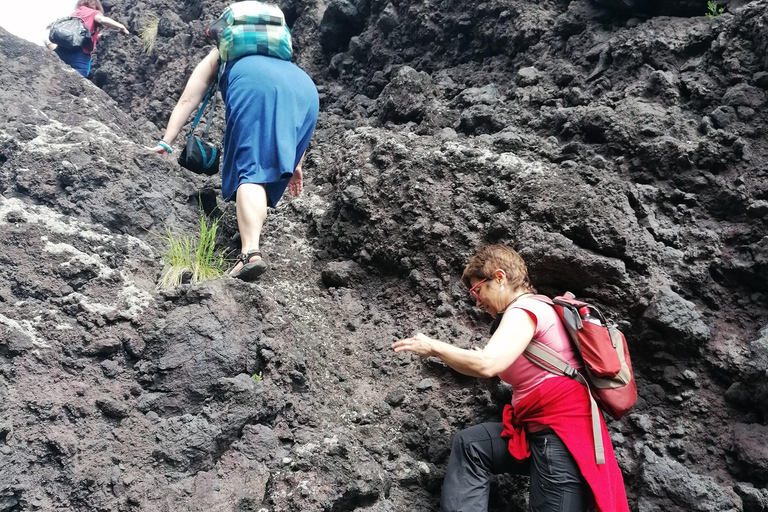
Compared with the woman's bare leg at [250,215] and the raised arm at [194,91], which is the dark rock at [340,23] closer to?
the raised arm at [194,91]

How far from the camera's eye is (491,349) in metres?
2.10

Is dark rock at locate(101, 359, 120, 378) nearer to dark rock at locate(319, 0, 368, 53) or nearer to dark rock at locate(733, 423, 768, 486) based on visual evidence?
dark rock at locate(733, 423, 768, 486)

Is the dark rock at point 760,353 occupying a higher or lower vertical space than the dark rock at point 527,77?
lower

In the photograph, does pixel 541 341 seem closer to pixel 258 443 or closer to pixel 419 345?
pixel 419 345

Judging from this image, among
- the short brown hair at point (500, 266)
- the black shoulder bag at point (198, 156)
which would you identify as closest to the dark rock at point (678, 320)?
the short brown hair at point (500, 266)

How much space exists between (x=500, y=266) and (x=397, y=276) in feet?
4.17

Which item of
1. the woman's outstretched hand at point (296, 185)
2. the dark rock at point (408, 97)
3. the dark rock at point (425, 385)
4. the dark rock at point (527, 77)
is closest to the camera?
the dark rock at point (425, 385)

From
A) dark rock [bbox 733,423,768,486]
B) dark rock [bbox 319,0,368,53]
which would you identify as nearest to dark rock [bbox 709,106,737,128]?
dark rock [bbox 733,423,768,486]

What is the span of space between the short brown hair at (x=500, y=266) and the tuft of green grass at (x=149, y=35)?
5.84m

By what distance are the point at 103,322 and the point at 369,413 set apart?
1.44 m

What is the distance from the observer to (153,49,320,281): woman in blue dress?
334 cm

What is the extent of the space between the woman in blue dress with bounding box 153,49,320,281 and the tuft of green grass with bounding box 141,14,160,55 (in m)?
3.81

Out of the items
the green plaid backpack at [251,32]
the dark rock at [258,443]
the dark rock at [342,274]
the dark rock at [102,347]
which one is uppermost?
the green plaid backpack at [251,32]

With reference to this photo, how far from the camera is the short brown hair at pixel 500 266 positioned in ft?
8.07
